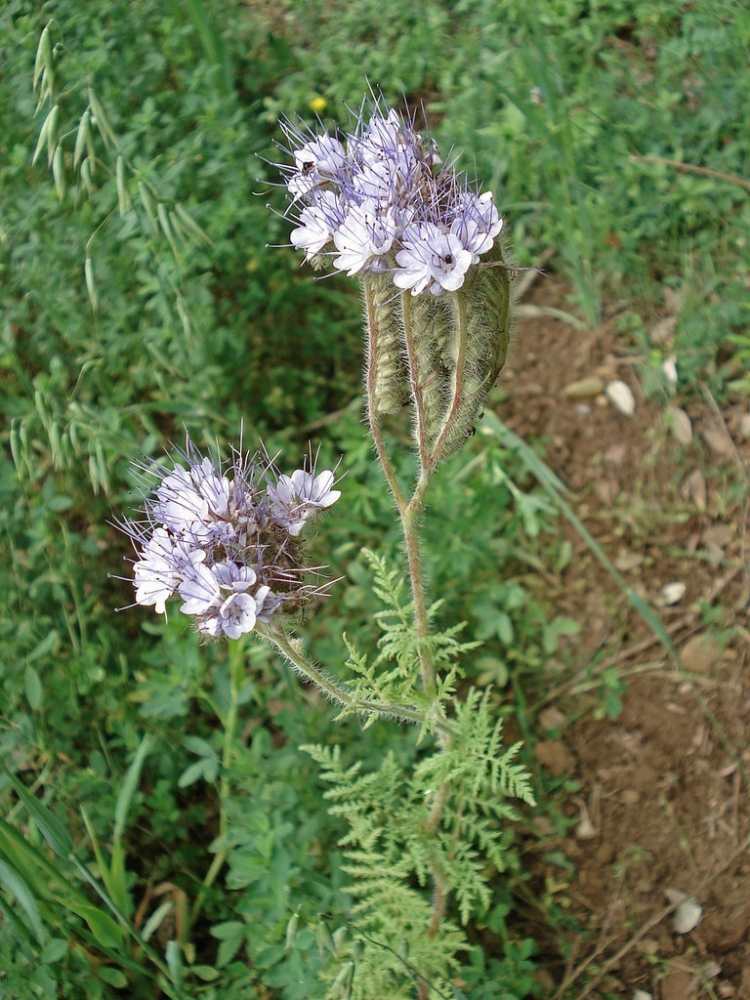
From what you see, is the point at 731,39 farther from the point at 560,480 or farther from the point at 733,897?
the point at 733,897

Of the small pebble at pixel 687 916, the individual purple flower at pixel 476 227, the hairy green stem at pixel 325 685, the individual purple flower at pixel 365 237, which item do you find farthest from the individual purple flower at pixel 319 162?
the small pebble at pixel 687 916

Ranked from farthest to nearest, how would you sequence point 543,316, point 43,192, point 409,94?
1. point 409,94
2. point 543,316
3. point 43,192

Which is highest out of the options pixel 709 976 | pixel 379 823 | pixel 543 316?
pixel 543 316

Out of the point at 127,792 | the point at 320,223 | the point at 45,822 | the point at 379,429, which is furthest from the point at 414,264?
the point at 127,792

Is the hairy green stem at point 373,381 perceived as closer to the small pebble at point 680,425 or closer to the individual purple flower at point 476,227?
the individual purple flower at point 476,227

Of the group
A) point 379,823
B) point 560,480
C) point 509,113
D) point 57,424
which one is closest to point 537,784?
point 379,823

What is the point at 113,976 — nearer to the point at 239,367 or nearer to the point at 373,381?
the point at 373,381
